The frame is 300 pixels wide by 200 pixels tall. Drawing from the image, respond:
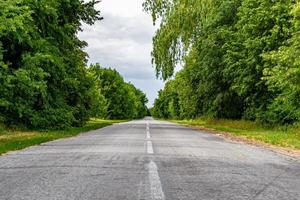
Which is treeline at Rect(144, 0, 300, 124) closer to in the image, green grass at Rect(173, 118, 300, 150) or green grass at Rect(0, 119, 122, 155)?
green grass at Rect(173, 118, 300, 150)

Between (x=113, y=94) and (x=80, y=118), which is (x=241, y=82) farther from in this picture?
(x=113, y=94)

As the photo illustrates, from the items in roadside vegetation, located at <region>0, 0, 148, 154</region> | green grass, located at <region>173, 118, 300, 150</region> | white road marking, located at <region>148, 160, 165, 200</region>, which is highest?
roadside vegetation, located at <region>0, 0, 148, 154</region>

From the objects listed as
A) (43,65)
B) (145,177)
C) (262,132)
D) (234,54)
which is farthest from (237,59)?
(145,177)

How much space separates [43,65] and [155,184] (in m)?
20.6

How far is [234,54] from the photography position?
2961 cm

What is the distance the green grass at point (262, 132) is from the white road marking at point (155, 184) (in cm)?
931

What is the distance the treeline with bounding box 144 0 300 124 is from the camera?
929 inches

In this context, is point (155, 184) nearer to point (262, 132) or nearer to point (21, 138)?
point (21, 138)

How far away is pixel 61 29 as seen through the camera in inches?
1100

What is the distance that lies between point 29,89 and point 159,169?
1431 cm

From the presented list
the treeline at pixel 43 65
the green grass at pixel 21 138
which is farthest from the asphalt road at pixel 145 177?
the treeline at pixel 43 65

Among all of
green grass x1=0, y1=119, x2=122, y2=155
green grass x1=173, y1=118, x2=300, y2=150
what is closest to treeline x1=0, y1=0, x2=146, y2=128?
green grass x1=0, y1=119, x2=122, y2=155

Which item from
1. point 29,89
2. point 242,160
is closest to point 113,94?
point 29,89

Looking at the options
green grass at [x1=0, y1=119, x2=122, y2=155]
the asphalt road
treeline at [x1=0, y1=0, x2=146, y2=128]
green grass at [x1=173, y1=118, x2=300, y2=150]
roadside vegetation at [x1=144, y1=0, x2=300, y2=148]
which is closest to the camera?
the asphalt road
